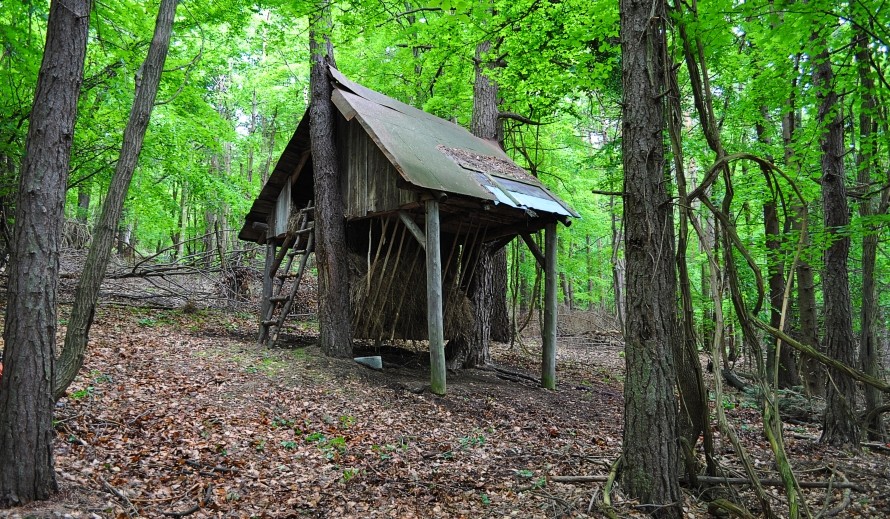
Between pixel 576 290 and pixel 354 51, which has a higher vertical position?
pixel 354 51

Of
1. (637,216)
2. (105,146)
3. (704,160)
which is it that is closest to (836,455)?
(637,216)

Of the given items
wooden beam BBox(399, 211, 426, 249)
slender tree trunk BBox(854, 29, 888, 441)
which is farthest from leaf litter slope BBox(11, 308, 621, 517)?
slender tree trunk BBox(854, 29, 888, 441)

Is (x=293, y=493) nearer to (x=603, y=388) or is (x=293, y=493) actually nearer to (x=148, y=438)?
(x=148, y=438)

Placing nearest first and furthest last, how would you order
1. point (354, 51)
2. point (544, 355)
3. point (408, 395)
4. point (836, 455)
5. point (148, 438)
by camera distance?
point (148, 438)
point (836, 455)
point (408, 395)
point (544, 355)
point (354, 51)

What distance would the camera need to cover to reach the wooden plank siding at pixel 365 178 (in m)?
8.37

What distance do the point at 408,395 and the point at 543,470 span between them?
284 centimetres

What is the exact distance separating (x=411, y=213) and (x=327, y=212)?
1614mm

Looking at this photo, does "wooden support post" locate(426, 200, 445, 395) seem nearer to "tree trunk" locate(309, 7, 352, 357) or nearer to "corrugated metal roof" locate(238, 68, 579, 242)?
"corrugated metal roof" locate(238, 68, 579, 242)

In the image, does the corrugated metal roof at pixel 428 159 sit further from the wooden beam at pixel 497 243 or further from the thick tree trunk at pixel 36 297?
the thick tree trunk at pixel 36 297

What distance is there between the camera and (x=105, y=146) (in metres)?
9.97

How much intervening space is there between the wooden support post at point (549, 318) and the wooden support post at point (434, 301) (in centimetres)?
215

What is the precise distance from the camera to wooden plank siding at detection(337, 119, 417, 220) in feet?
27.5

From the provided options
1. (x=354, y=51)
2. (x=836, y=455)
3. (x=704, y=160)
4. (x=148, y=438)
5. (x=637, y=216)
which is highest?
(x=354, y=51)

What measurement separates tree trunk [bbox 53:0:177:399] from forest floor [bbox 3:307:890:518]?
667mm
